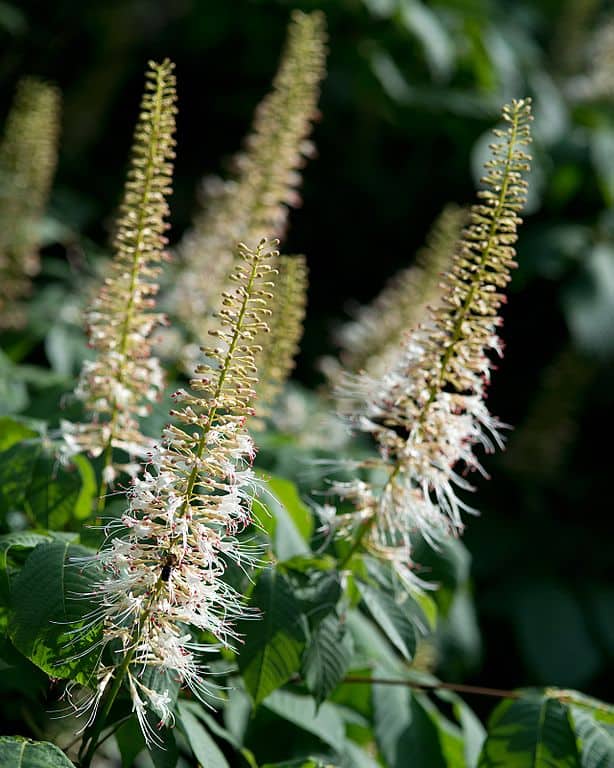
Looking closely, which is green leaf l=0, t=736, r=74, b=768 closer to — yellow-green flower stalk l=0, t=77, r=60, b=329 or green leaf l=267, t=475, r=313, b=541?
green leaf l=267, t=475, r=313, b=541

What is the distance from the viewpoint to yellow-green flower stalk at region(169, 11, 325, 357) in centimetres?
337

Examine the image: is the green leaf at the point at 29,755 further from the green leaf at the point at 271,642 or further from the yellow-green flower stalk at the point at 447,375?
the yellow-green flower stalk at the point at 447,375

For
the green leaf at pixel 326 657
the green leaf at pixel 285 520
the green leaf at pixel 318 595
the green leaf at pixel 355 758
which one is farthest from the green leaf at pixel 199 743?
the green leaf at pixel 355 758

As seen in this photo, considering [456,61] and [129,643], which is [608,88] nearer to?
[456,61]

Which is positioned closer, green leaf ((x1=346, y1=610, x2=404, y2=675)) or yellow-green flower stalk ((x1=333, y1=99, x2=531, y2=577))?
yellow-green flower stalk ((x1=333, y1=99, x2=531, y2=577))

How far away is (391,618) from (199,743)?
586mm

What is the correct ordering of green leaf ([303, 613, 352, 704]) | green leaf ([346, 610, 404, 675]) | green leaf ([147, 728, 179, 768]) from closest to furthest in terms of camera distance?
green leaf ([147, 728, 179, 768]) → green leaf ([303, 613, 352, 704]) → green leaf ([346, 610, 404, 675])

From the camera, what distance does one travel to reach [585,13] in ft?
25.2

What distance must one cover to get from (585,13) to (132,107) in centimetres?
419

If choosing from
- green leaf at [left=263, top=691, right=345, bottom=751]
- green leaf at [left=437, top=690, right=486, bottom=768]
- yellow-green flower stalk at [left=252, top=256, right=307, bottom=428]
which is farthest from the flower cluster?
green leaf at [left=437, top=690, right=486, bottom=768]

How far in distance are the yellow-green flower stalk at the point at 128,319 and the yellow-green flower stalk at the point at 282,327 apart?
1.53ft

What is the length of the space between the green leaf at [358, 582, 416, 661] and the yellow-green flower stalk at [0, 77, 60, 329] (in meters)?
2.41

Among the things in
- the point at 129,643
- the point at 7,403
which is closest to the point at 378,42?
the point at 7,403

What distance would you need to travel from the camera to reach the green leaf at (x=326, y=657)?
7.28ft
